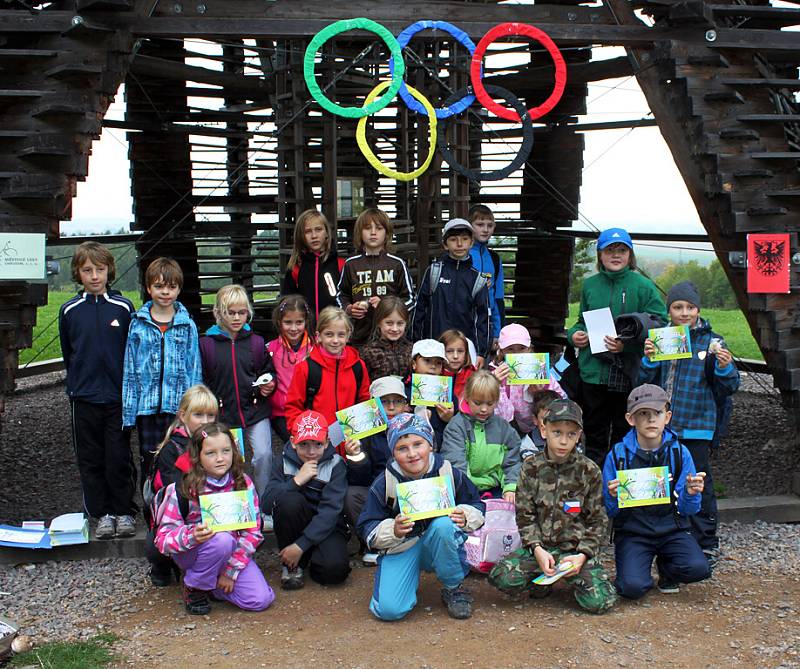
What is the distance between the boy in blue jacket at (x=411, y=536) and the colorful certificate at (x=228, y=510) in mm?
686

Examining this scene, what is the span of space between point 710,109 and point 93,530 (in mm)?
5932

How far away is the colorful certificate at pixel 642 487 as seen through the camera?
5.56 metres

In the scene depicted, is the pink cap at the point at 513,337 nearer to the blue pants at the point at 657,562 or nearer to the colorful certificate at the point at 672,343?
the colorful certificate at the point at 672,343

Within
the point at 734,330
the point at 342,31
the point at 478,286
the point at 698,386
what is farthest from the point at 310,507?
the point at 734,330

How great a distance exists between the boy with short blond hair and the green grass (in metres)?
10.4

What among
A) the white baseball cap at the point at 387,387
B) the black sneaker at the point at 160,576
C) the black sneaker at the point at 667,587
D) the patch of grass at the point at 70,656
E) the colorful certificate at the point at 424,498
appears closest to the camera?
the patch of grass at the point at 70,656

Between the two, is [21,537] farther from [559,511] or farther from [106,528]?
[559,511]

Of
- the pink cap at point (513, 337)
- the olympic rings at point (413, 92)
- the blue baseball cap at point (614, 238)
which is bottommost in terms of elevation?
the pink cap at point (513, 337)

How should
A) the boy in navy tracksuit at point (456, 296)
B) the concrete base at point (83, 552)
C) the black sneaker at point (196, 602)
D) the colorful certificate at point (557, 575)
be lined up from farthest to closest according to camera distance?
the boy in navy tracksuit at point (456, 296)
the concrete base at point (83, 552)
the black sneaker at point (196, 602)
the colorful certificate at point (557, 575)

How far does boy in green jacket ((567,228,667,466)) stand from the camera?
713cm

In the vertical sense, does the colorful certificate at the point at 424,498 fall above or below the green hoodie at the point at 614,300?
below

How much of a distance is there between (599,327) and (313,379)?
2200mm

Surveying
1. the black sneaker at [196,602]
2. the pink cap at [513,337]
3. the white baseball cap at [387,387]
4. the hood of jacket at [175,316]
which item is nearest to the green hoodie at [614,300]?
the pink cap at [513,337]

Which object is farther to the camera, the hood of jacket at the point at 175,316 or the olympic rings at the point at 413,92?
the olympic rings at the point at 413,92
